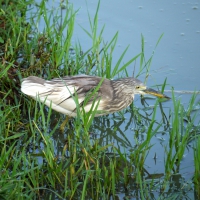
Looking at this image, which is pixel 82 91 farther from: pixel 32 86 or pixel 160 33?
pixel 160 33

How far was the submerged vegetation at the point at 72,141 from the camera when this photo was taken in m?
4.79

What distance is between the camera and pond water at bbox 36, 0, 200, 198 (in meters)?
6.08

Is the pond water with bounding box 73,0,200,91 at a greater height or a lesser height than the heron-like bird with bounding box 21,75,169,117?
greater

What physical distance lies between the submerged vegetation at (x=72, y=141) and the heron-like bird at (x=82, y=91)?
158 millimetres

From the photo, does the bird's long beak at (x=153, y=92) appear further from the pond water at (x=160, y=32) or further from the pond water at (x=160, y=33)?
the pond water at (x=160, y=32)

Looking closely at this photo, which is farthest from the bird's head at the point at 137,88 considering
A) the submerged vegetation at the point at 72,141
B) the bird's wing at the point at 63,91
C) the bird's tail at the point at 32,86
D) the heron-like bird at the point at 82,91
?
the bird's tail at the point at 32,86

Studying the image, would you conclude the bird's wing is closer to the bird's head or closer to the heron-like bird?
the heron-like bird

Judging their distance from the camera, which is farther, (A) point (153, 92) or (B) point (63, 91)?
(A) point (153, 92)

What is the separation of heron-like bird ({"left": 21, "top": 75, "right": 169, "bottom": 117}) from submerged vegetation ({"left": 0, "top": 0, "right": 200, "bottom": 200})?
0.16 m

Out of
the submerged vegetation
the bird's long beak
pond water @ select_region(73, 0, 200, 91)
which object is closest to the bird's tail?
the submerged vegetation

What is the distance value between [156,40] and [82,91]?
2042 millimetres

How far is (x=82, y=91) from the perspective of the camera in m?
5.81

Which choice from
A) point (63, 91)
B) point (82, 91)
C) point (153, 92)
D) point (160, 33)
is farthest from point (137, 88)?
point (160, 33)

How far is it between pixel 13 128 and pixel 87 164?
3.07 ft
